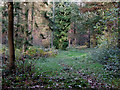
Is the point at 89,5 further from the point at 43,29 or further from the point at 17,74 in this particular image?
the point at 17,74

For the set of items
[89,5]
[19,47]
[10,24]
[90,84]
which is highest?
[89,5]

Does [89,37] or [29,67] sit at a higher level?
[89,37]

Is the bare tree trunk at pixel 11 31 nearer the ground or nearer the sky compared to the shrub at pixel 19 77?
nearer the sky

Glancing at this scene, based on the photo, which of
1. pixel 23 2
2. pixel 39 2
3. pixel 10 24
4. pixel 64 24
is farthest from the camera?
pixel 64 24

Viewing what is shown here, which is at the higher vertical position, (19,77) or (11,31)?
(11,31)

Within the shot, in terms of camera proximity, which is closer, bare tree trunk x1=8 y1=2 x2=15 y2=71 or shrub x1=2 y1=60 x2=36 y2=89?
shrub x1=2 y1=60 x2=36 y2=89

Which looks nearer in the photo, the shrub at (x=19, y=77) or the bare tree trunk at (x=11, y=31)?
the shrub at (x=19, y=77)

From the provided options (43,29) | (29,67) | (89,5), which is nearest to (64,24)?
(43,29)

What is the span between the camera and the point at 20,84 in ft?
13.7

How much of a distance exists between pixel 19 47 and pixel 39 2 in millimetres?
A: 4525

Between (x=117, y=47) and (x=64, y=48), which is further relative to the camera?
(x=64, y=48)

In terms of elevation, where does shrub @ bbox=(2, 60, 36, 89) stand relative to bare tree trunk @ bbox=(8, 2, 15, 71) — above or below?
below

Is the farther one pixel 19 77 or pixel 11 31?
pixel 11 31

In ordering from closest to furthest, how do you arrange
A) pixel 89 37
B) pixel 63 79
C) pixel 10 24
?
pixel 63 79, pixel 10 24, pixel 89 37
